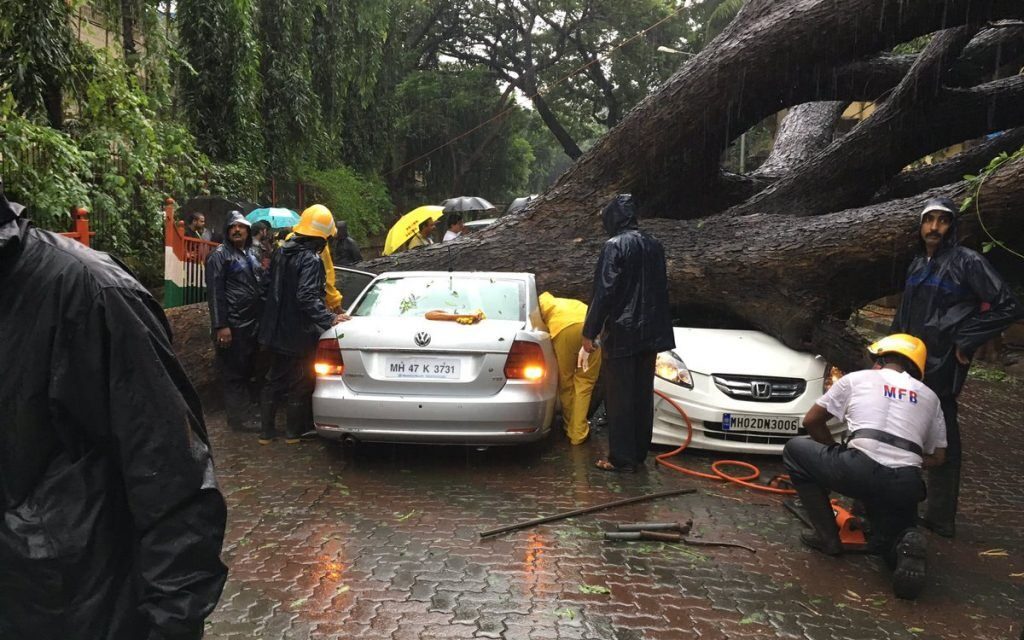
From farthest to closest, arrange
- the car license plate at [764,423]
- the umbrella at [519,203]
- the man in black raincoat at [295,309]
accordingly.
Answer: the umbrella at [519,203] < the man in black raincoat at [295,309] < the car license plate at [764,423]

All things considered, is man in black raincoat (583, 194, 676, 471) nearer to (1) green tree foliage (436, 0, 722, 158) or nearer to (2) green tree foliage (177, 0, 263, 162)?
(2) green tree foliage (177, 0, 263, 162)

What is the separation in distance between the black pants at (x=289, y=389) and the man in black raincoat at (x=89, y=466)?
15.9 ft

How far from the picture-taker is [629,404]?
220 inches

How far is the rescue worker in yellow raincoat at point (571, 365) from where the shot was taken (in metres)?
6.27

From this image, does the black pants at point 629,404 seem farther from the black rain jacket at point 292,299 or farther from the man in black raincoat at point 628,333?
the black rain jacket at point 292,299

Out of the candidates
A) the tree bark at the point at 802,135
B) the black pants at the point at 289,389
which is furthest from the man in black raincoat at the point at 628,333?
the tree bark at the point at 802,135

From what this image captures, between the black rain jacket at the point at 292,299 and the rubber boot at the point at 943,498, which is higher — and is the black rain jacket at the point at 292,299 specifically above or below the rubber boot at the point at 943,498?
above

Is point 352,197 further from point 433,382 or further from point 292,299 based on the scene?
point 433,382

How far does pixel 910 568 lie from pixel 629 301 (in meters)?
2.57

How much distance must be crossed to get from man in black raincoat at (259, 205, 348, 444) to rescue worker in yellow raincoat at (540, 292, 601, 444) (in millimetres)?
1709

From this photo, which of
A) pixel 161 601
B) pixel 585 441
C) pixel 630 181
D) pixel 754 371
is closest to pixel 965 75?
pixel 630 181

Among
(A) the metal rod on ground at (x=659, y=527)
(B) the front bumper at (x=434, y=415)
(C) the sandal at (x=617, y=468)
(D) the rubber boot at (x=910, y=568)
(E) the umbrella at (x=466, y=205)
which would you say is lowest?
(C) the sandal at (x=617, y=468)

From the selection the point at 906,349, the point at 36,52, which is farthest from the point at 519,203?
the point at 906,349

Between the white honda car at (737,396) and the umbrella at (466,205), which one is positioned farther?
the umbrella at (466,205)
